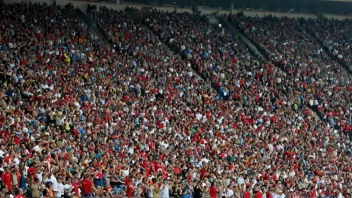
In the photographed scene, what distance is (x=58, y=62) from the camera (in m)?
35.5

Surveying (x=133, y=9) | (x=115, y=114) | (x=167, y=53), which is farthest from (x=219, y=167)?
(x=133, y=9)

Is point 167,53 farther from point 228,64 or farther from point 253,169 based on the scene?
point 253,169

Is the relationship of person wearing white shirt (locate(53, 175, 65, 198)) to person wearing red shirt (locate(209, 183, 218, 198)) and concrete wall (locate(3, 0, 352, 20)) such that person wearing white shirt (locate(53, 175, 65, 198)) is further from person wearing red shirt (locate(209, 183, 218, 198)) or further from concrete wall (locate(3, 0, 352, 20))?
concrete wall (locate(3, 0, 352, 20))

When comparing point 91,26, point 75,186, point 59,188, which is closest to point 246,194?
point 75,186

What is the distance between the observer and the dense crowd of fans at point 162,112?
26.7 meters

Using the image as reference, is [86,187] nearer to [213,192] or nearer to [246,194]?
[213,192]

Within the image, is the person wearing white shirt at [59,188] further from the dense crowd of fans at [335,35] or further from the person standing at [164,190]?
the dense crowd of fans at [335,35]

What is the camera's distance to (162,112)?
35.7 m

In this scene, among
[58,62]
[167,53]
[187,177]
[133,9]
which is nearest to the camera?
[187,177]

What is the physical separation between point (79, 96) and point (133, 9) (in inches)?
583

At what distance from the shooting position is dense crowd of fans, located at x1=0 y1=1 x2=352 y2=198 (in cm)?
2672

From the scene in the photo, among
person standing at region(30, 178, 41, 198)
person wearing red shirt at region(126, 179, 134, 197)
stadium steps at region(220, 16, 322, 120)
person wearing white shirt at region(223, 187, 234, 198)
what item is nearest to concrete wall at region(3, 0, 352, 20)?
stadium steps at region(220, 16, 322, 120)

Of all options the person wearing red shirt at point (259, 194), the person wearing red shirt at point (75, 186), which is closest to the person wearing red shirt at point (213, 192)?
the person wearing red shirt at point (259, 194)

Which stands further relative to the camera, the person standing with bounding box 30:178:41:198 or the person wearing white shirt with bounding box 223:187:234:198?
the person wearing white shirt with bounding box 223:187:234:198
